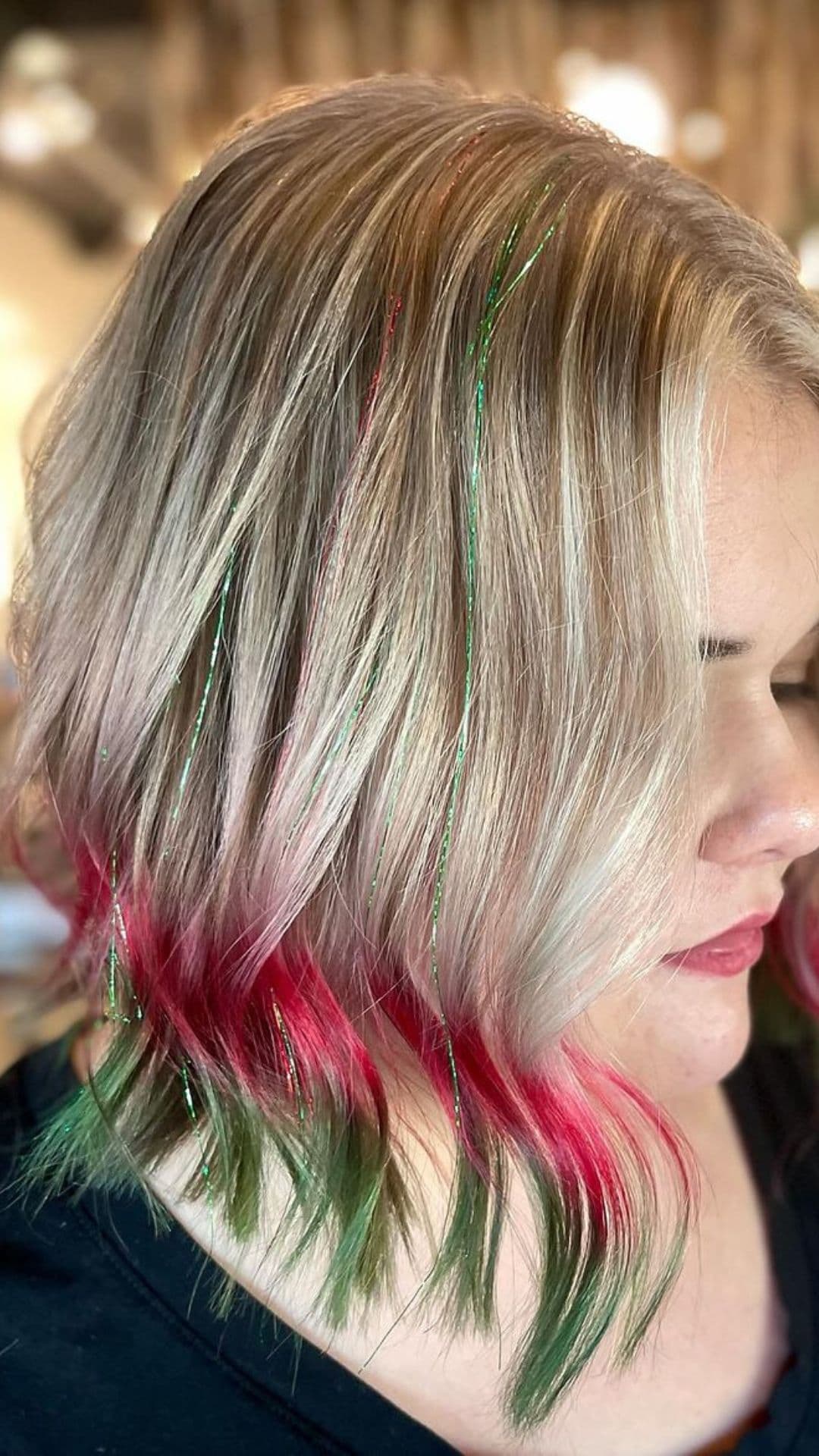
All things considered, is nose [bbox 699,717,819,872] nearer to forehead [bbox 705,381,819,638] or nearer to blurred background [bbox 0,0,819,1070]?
forehead [bbox 705,381,819,638]

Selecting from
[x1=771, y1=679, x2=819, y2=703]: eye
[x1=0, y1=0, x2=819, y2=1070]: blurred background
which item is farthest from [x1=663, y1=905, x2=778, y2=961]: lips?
[x1=0, y1=0, x2=819, y2=1070]: blurred background

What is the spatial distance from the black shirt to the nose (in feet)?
1.08

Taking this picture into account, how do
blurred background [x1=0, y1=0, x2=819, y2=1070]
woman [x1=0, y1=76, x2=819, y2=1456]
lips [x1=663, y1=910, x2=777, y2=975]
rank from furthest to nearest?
blurred background [x1=0, y1=0, x2=819, y2=1070] < lips [x1=663, y1=910, x2=777, y2=975] < woman [x1=0, y1=76, x2=819, y2=1456]

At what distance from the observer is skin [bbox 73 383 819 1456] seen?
1.92ft

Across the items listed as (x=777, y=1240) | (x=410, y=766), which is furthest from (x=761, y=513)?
(x=777, y=1240)

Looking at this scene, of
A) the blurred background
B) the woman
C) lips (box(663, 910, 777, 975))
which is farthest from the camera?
the blurred background

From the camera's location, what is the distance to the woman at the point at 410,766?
0.56m

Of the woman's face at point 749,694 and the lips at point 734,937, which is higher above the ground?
the woman's face at point 749,694

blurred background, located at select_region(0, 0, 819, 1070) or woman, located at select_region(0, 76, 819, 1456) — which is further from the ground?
blurred background, located at select_region(0, 0, 819, 1070)

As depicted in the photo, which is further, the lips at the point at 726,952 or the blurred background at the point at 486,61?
the blurred background at the point at 486,61

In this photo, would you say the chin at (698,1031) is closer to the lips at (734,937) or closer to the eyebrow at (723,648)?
the lips at (734,937)

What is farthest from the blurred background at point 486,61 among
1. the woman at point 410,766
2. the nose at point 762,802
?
the nose at point 762,802

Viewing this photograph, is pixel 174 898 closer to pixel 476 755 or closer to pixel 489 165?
pixel 476 755

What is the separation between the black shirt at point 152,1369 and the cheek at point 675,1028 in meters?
0.19
